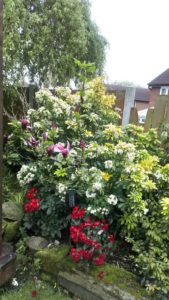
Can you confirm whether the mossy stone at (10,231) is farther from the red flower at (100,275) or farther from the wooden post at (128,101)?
the wooden post at (128,101)

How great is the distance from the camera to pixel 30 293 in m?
1.91

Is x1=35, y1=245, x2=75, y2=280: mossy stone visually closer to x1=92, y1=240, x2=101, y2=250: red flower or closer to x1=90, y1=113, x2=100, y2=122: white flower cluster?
x1=92, y1=240, x2=101, y2=250: red flower

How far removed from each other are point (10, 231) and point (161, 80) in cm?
2170

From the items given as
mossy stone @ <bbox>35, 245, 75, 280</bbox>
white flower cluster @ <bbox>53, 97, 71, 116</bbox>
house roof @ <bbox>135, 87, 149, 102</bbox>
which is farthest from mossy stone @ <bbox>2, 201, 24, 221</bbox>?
house roof @ <bbox>135, 87, 149, 102</bbox>

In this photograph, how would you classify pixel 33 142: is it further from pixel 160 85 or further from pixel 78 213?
pixel 160 85

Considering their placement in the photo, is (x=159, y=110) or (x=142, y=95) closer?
(x=159, y=110)

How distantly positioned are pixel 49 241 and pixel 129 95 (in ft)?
7.46

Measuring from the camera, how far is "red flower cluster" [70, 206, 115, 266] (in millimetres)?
1876

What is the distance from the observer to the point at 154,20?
993 cm

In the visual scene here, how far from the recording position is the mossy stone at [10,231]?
7.62ft

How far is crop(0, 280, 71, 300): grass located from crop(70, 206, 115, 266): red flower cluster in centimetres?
28

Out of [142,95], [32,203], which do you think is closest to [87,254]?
[32,203]

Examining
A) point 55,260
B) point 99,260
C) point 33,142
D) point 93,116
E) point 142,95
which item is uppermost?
point 142,95

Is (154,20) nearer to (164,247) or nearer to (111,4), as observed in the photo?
(111,4)
